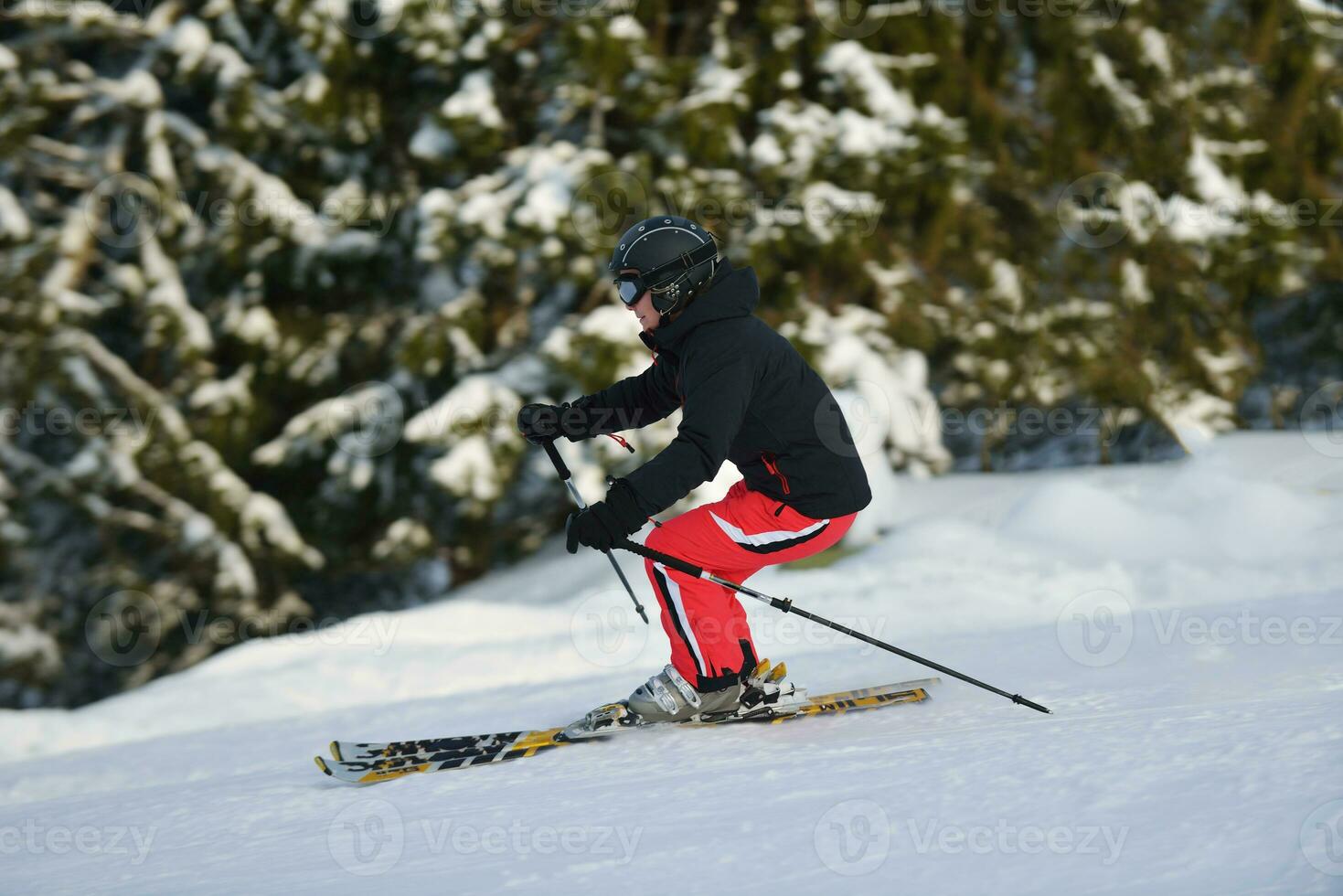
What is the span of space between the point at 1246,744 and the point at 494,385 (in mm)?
4919

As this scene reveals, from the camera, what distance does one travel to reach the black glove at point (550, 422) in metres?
3.52

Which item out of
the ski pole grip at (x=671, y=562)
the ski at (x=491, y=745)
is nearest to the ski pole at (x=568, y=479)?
the ski pole grip at (x=671, y=562)

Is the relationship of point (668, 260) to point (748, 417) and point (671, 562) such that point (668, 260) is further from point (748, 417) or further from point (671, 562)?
point (671, 562)

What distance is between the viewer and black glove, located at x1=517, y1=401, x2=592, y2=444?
3520mm

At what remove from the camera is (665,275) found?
314cm

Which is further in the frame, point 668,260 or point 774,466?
point 774,466

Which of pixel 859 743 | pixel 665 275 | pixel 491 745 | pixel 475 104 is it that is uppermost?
pixel 475 104

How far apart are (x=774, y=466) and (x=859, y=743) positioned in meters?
0.86

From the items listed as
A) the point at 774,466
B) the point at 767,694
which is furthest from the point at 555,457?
the point at 767,694

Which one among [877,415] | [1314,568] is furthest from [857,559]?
[1314,568]

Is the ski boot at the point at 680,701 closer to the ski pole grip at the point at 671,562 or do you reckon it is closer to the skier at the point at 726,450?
the skier at the point at 726,450

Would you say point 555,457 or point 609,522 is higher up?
point 609,522

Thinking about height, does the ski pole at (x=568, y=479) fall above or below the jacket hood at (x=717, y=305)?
below

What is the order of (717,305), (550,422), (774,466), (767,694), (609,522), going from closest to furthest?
(609,522) < (717,305) < (774,466) < (767,694) < (550,422)
